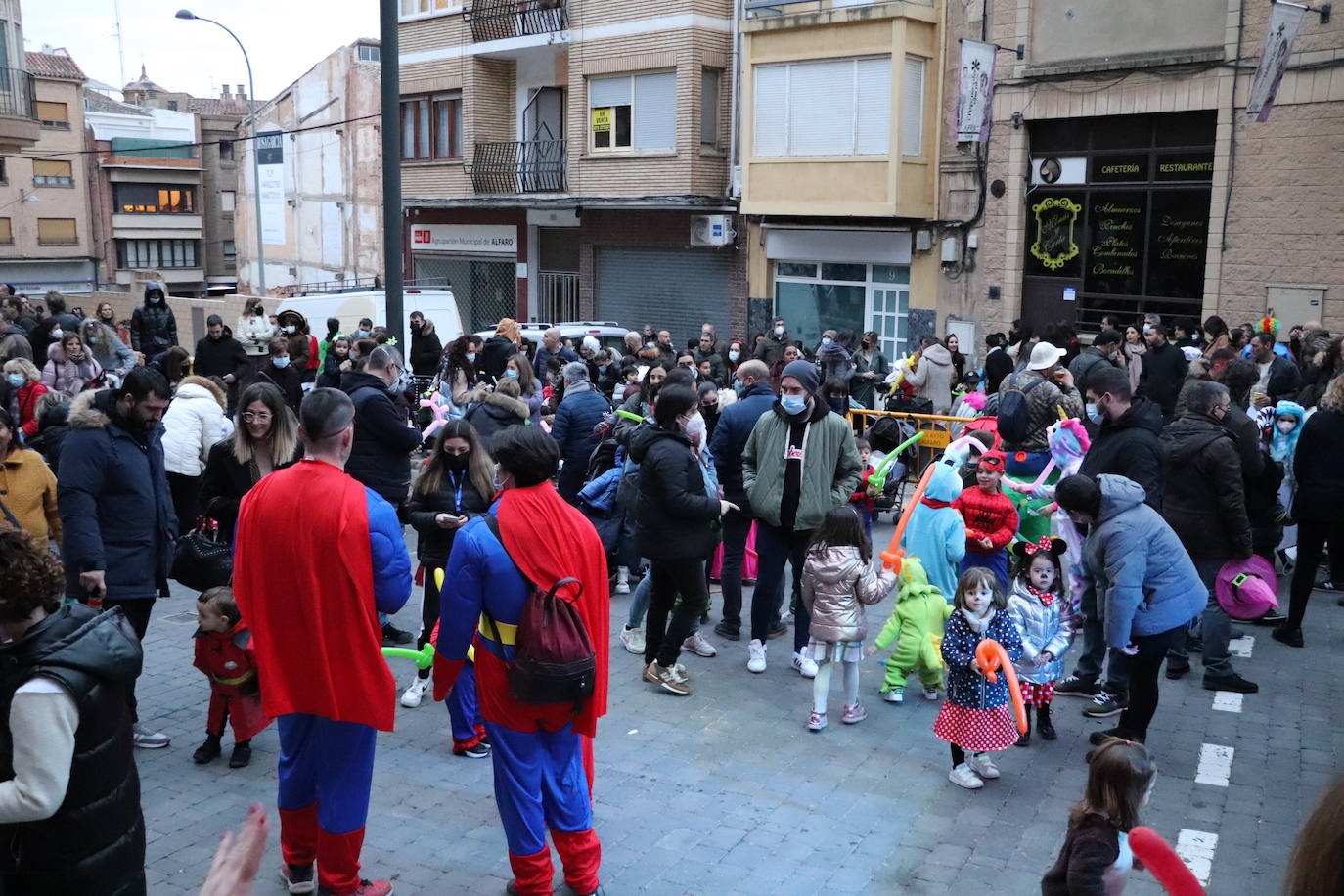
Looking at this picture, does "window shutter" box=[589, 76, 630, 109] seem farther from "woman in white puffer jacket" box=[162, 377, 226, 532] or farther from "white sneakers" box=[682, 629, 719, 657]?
"white sneakers" box=[682, 629, 719, 657]

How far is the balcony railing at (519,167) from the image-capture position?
26.2 meters

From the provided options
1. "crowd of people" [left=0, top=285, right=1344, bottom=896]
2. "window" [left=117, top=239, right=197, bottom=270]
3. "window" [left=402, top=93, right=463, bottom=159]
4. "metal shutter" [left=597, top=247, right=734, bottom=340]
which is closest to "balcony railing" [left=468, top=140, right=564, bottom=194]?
"window" [left=402, top=93, right=463, bottom=159]

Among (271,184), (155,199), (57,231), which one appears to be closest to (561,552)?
(271,184)

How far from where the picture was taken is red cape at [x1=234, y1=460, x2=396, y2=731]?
14.8 feet

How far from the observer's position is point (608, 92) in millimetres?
24594

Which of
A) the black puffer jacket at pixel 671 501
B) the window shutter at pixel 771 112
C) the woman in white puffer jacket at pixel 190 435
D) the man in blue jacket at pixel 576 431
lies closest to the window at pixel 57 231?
the window shutter at pixel 771 112

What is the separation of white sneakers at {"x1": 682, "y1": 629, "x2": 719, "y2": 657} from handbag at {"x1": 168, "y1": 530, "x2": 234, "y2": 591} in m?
2.94

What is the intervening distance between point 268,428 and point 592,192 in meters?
19.2

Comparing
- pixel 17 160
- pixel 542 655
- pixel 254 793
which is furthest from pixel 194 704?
pixel 17 160

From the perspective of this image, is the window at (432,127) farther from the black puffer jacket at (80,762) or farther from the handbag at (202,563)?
the black puffer jacket at (80,762)

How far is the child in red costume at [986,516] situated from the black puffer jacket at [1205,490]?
0.96m

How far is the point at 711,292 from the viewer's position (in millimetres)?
23984

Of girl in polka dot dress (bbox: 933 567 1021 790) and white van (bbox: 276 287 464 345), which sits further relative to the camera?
white van (bbox: 276 287 464 345)

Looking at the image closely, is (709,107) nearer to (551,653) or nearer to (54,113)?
(551,653)
